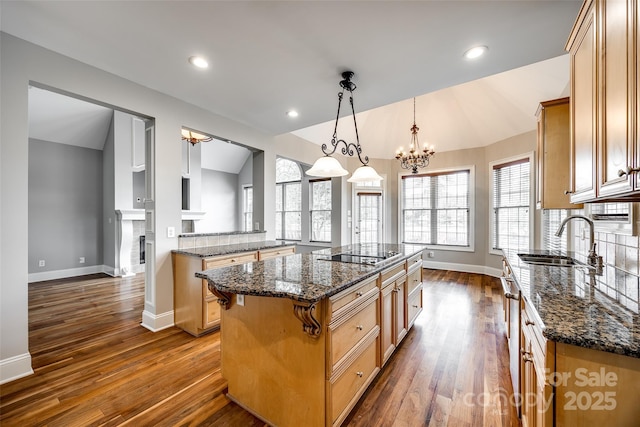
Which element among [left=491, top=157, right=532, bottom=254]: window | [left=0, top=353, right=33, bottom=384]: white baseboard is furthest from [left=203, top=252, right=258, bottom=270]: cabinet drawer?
[left=491, top=157, right=532, bottom=254]: window

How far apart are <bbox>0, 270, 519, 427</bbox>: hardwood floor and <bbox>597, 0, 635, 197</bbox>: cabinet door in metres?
1.60

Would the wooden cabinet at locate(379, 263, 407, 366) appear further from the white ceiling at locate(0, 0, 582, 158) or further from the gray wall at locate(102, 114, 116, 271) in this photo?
the gray wall at locate(102, 114, 116, 271)

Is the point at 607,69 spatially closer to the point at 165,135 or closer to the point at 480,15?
the point at 480,15

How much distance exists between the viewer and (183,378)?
214 centimetres

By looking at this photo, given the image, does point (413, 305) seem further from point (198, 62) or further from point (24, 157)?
point (24, 157)

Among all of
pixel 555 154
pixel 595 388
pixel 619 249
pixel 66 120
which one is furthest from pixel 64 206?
pixel 619 249

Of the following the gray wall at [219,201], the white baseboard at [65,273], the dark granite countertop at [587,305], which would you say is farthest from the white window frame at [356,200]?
the white baseboard at [65,273]

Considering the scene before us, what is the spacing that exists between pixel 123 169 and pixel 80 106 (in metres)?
1.34

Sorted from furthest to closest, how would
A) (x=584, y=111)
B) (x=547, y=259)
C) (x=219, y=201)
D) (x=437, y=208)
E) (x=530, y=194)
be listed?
(x=219, y=201)
(x=437, y=208)
(x=530, y=194)
(x=547, y=259)
(x=584, y=111)

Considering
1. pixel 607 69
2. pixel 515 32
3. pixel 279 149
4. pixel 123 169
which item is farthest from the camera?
pixel 123 169

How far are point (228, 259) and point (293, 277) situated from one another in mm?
1634

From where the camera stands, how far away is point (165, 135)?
10.3ft

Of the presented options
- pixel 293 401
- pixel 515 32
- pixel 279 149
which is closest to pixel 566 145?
pixel 515 32

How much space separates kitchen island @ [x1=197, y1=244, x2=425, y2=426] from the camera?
145 cm
